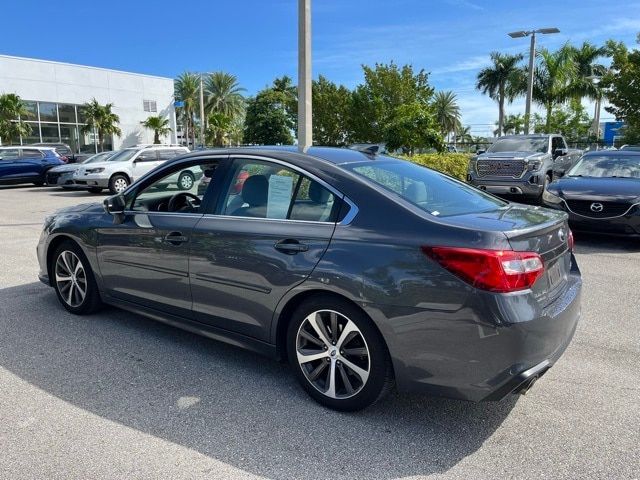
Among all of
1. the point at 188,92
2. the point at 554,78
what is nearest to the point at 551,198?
the point at 554,78

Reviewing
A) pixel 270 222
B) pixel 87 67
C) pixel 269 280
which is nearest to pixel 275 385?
pixel 269 280

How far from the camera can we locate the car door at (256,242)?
324 centimetres

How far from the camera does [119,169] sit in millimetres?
17484

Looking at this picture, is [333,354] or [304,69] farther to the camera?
[304,69]

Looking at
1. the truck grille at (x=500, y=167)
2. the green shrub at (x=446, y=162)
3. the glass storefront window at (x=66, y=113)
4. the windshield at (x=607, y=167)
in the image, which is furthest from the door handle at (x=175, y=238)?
the glass storefront window at (x=66, y=113)

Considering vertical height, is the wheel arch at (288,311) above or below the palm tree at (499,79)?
below

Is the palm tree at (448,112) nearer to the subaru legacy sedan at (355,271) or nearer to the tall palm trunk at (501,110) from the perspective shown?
the tall palm trunk at (501,110)

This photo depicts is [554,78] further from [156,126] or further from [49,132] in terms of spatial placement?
[49,132]

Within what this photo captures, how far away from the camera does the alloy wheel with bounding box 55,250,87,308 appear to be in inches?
191

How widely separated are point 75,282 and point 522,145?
Result: 12997 mm

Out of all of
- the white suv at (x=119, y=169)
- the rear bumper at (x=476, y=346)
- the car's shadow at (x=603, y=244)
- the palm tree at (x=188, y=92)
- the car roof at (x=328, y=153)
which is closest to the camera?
the rear bumper at (x=476, y=346)

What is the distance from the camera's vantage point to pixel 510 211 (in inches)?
137

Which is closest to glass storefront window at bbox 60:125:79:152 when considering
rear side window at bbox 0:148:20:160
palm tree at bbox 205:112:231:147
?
rear side window at bbox 0:148:20:160

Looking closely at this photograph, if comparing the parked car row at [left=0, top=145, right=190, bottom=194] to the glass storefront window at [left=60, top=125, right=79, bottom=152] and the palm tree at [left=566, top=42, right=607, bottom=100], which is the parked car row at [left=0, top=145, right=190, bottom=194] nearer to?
the glass storefront window at [left=60, top=125, right=79, bottom=152]
